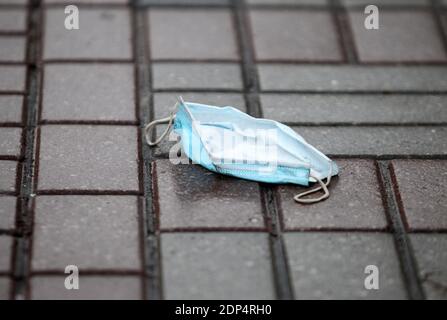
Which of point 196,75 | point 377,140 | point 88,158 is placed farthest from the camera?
point 196,75

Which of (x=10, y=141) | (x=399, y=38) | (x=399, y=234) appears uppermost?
(x=399, y=38)

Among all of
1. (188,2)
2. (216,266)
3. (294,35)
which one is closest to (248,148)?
(216,266)

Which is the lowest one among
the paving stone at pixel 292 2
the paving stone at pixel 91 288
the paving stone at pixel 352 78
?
the paving stone at pixel 91 288

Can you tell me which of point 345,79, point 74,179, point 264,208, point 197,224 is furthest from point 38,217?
point 345,79

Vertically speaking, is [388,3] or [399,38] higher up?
[388,3]

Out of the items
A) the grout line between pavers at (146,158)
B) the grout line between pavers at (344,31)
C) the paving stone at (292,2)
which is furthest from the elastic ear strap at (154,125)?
the paving stone at (292,2)

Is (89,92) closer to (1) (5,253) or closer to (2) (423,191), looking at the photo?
(1) (5,253)

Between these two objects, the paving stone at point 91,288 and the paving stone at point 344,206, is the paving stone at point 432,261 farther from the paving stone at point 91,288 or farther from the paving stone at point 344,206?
the paving stone at point 91,288

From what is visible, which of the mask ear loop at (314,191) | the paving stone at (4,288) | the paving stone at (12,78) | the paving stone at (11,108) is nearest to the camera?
the paving stone at (4,288)
